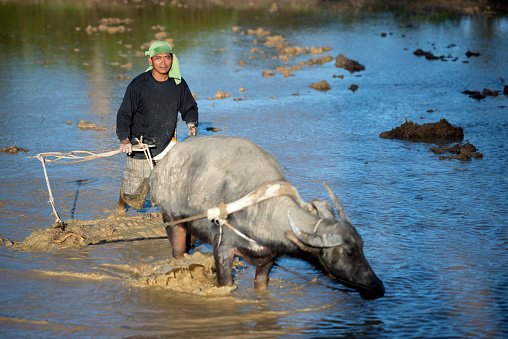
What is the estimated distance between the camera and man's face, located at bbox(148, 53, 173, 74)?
5.38 m

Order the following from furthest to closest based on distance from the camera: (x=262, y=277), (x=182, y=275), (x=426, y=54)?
(x=426, y=54) < (x=182, y=275) < (x=262, y=277)

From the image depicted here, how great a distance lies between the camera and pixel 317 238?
3.95 meters

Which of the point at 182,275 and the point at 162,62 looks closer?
the point at 182,275

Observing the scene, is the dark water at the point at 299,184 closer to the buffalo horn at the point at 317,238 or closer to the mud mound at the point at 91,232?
the mud mound at the point at 91,232

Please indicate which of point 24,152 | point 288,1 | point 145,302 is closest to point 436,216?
point 145,302

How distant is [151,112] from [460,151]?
5.09 metres

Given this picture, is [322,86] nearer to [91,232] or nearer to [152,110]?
[152,110]

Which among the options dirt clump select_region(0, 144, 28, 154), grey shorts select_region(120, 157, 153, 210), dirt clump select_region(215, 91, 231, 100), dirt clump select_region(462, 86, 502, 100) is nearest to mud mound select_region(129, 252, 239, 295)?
grey shorts select_region(120, 157, 153, 210)

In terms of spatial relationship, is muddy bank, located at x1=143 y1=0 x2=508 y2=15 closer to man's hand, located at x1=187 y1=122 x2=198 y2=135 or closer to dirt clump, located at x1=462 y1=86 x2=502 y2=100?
dirt clump, located at x1=462 y1=86 x2=502 y2=100

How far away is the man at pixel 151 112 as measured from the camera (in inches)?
214

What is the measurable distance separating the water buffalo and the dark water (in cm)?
47

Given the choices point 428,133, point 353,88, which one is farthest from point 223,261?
point 353,88

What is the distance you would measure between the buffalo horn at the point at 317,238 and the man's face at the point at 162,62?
2.14m

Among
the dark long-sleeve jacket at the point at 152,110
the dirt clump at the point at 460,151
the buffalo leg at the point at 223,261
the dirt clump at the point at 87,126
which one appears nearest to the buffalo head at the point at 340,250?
the buffalo leg at the point at 223,261
